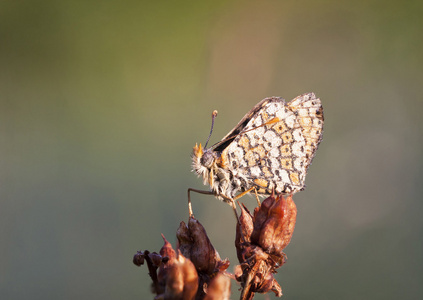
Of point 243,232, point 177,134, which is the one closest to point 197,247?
point 243,232

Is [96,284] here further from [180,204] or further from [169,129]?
[169,129]

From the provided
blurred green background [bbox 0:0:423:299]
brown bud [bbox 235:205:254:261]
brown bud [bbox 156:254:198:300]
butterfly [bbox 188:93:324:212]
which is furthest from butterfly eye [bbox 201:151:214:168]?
blurred green background [bbox 0:0:423:299]

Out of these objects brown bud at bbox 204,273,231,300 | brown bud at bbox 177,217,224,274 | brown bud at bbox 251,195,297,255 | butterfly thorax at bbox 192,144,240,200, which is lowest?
brown bud at bbox 204,273,231,300

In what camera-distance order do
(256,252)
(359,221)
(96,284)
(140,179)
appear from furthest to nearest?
(359,221), (140,179), (96,284), (256,252)

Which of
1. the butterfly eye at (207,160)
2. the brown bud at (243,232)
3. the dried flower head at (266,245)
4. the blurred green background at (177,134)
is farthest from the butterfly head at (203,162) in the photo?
the blurred green background at (177,134)

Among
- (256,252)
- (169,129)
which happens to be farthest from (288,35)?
(256,252)

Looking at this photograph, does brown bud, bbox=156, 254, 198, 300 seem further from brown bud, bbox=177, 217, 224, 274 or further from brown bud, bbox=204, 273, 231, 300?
brown bud, bbox=177, 217, 224, 274
